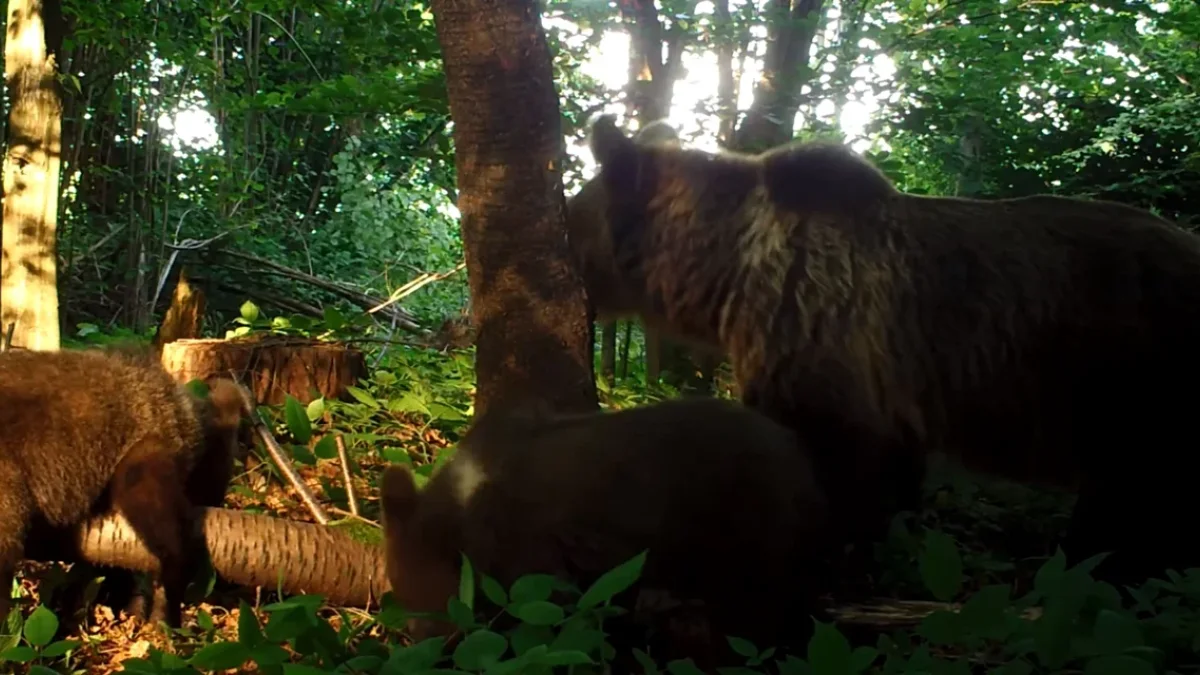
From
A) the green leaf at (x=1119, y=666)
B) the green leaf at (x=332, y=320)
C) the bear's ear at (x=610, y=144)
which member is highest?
the bear's ear at (x=610, y=144)

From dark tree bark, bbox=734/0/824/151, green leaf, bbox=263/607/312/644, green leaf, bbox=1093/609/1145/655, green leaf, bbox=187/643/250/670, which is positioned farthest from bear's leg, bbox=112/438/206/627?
dark tree bark, bbox=734/0/824/151

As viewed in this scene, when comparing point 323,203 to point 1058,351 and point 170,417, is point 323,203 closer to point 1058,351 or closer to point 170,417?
point 170,417

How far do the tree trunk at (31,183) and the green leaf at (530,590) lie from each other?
4261 millimetres

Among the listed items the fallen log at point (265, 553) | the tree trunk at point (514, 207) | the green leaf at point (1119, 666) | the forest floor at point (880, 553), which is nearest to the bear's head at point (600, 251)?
the tree trunk at point (514, 207)

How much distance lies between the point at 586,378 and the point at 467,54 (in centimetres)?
113

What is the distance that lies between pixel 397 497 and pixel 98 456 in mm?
1253

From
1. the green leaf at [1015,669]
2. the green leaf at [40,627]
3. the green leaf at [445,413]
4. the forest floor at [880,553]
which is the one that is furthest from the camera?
the green leaf at [445,413]

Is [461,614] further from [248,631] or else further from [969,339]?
[969,339]

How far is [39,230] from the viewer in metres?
5.33

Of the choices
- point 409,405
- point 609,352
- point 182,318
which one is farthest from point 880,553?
point 182,318

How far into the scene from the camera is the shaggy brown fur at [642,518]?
101 inches

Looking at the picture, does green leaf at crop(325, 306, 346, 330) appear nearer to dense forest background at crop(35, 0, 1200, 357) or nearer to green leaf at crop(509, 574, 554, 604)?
dense forest background at crop(35, 0, 1200, 357)

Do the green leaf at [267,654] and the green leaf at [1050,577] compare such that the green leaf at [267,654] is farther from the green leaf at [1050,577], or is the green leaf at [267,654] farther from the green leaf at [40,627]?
the green leaf at [1050,577]

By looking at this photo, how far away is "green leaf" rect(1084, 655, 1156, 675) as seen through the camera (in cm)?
156
